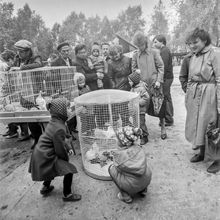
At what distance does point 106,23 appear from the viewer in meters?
61.5

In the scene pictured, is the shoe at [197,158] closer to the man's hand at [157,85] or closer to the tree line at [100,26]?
the man's hand at [157,85]

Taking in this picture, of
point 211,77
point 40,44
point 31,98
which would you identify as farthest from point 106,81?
point 40,44

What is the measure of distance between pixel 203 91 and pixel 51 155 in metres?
2.12

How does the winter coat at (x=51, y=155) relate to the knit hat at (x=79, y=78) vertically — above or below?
below

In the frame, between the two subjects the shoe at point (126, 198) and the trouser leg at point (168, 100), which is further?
the trouser leg at point (168, 100)

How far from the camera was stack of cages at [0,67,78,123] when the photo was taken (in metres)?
3.65

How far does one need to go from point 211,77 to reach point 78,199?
229 centimetres

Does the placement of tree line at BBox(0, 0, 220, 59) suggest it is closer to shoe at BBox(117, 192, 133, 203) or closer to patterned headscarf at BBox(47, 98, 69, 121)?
patterned headscarf at BBox(47, 98, 69, 121)

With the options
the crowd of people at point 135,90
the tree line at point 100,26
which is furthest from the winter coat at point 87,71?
the tree line at point 100,26

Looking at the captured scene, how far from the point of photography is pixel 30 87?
3.83m

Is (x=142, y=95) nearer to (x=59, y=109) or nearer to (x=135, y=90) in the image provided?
(x=135, y=90)

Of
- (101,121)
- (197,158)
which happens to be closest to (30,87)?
(101,121)

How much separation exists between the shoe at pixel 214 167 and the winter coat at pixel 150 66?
1663 mm

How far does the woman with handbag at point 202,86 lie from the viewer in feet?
9.80
